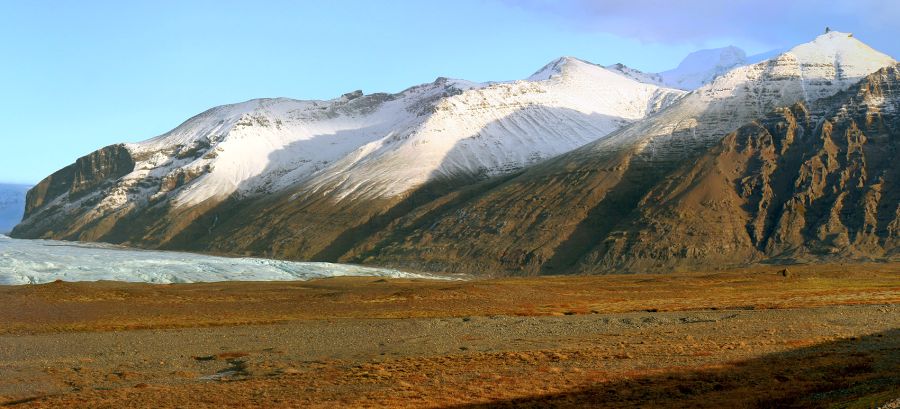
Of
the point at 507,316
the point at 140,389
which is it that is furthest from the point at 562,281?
the point at 140,389

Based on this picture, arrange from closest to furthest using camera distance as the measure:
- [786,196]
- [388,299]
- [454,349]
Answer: [454,349], [388,299], [786,196]

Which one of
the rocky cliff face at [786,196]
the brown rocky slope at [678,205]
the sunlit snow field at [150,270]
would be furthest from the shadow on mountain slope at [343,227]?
the rocky cliff face at [786,196]

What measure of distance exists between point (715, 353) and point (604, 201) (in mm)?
113430

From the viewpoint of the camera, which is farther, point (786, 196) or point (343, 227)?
point (343, 227)

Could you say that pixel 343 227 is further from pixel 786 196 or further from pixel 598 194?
pixel 786 196

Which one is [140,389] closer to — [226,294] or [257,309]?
[257,309]

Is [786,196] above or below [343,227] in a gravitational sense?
above

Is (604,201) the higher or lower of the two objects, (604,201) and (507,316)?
the higher

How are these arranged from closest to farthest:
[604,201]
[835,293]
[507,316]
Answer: [507,316], [835,293], [604,201]

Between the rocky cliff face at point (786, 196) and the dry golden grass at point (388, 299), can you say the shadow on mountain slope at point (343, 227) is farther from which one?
the dry golden grass at point (388, 299)

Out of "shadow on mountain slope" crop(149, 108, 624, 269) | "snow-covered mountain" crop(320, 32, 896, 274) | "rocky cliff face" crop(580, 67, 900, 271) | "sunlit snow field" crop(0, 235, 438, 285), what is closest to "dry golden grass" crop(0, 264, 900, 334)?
"sunlit snow field" crop(0, 235, 438, 285)

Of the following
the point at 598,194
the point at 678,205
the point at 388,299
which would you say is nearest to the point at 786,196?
the point at 678,205

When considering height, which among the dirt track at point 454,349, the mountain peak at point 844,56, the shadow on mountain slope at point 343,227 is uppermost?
the mountain peak at point 844,56

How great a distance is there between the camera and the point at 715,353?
4700 centimetres
